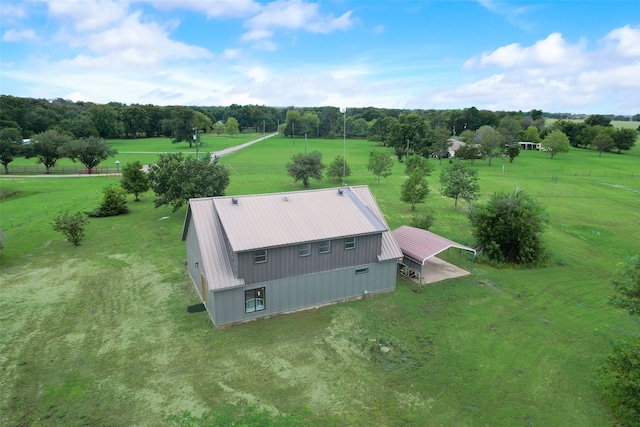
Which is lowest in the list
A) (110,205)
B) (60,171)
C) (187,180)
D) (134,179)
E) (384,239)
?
(110,205)

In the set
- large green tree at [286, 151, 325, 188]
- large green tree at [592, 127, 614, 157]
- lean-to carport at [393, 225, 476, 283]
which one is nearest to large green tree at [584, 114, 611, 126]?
large green tree at [592, 127, 614, 157]

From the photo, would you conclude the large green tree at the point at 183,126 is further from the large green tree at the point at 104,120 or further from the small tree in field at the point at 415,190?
the small tree in field at the point at 415,190

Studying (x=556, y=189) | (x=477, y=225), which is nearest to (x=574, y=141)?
(x=556, y=189)

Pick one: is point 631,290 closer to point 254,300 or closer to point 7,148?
point 254,300

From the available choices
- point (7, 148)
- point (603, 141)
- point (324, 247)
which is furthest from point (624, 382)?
point (603, 141)

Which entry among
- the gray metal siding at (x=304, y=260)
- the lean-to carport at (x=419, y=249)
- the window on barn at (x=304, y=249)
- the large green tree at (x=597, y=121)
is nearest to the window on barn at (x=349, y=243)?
the gray metal siding at (x=304, y=260)

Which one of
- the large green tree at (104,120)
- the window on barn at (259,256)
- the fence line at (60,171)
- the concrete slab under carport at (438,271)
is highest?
the large green tree at (104,120)
